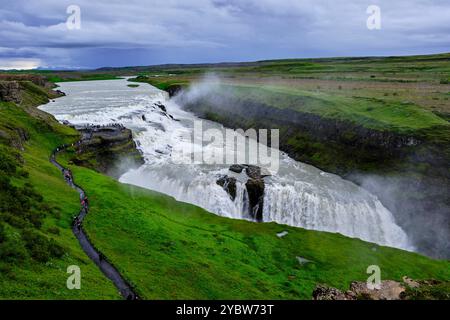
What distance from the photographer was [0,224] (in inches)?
1148

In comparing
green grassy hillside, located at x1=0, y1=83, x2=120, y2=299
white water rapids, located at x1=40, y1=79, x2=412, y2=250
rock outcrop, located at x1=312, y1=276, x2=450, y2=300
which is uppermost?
green grassy hillside, located at x1=0, y1=83, x2=120, y2=299

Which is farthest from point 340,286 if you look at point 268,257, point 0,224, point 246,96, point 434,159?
point 246,96

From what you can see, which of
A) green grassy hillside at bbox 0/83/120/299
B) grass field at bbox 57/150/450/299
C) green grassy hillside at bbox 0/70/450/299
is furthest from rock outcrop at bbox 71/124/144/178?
grass field at bbox 57/150/450/299

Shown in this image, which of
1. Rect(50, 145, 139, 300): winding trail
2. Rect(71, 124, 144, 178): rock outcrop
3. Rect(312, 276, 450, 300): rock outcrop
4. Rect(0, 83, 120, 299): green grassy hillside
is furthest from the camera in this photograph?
Rect(71, 124, 144, 178): rock outcrop

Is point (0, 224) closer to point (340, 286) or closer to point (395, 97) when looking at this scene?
point (340, 286)

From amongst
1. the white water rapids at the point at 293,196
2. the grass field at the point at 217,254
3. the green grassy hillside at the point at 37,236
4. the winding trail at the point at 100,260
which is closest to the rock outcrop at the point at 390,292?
the grass field at the point at 217,254

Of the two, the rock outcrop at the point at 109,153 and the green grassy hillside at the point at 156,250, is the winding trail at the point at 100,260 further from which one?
the rock outcrop at the point at 109,153

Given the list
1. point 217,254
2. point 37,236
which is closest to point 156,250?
point 217,254

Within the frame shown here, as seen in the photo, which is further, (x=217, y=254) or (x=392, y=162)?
(x=392, y=162)

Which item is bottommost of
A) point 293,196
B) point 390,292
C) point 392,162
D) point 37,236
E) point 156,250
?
point 293,196

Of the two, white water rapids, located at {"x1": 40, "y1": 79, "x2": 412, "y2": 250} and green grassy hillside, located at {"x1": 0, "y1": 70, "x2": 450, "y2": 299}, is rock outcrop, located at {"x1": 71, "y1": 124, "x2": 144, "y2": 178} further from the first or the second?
green grassy hillside, located at {"x1": 0, "y1": 70, "x2": 450, "y2": 299}

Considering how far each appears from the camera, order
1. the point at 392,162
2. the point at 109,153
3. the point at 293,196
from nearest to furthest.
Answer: the point at 293,196 → the point at 392,162 → the point at 109,153

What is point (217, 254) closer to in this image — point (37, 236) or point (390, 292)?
point (37, 236)

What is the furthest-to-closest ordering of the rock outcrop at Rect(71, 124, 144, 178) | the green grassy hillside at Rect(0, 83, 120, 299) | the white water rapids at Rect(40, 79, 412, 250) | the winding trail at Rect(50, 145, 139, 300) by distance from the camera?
the rock outcrop at Rect(71, 124, 144, 178) < the white water rapids at Rect(40, 79, 412, 250) < the winding trail at Rect(50, 145, 139, 300) < the green grassy hillside at Rect(0, 83, 120, 299)
